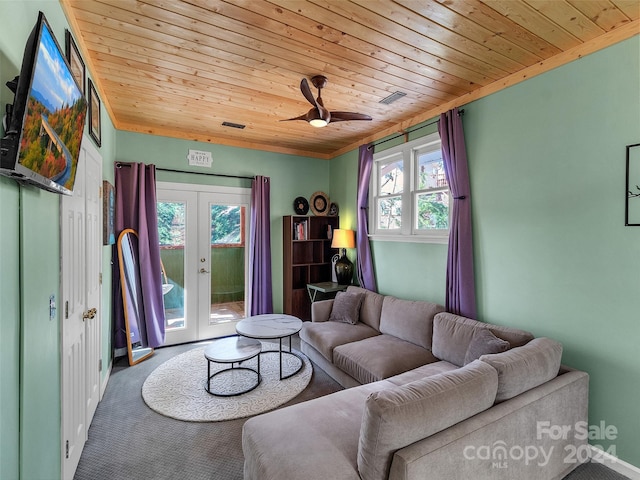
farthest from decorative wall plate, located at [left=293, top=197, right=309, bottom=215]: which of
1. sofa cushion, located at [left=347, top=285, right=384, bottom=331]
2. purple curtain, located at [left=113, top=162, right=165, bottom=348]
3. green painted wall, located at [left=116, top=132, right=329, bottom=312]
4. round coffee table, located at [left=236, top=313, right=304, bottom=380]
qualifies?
purple curtain, located at [left=113, top=162, right=165, bottom=348]

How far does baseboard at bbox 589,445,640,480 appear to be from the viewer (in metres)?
1.92

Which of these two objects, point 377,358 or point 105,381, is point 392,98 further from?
point 105,381

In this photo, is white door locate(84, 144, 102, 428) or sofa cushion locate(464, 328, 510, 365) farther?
white door locate(84, 144, 102, 428)

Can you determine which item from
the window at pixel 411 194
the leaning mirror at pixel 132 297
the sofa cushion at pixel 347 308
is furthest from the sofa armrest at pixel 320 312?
the leaning mirror at pixel 132 297

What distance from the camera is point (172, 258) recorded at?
4094 millimetres

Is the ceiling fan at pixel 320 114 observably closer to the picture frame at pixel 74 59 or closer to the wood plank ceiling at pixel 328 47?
the wood plank ceiling at pixel 328 47

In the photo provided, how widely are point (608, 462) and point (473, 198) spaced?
2102 mm

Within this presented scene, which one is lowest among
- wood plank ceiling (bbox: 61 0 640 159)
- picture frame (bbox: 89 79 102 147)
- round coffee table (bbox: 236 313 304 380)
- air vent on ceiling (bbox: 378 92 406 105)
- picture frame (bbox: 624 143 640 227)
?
round coffee table (bbox: 236 313 304 380)

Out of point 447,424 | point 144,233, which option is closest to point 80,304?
point 144,233

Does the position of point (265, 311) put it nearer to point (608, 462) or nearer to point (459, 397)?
point (459, 397)

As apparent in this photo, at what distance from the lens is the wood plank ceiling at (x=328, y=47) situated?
71.4 inches

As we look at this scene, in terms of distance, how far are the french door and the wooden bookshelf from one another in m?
0.62

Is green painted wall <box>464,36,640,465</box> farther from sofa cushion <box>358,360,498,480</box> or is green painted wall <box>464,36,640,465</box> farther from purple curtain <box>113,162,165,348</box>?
purple curtain <box>113,162,165,348</box>

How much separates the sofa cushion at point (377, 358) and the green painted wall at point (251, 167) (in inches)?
81.1
